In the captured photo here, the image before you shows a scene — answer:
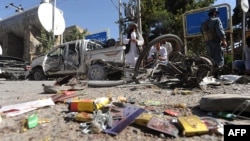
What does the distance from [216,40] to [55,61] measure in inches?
298

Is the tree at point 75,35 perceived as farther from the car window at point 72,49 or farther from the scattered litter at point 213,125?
the scattered litter at point 213,125

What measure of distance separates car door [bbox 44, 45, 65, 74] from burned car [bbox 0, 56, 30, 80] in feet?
5.08

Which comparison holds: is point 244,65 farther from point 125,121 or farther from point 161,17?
point 161,17

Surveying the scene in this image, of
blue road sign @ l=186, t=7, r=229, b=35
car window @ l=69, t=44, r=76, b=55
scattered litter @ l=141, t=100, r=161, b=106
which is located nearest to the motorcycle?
scattered litter @ l=141, t=100, r=161, b=106

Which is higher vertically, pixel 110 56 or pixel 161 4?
pixel 161 4

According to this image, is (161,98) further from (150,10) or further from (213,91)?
(150,10)

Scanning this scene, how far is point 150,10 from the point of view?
71.8 feet

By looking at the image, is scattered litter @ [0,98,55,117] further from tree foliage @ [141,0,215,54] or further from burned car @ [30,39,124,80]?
tree foliage @ [141,0,215,54]

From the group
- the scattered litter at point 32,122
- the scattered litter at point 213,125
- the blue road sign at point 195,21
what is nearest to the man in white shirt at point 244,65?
the scattered litter at point 213,125

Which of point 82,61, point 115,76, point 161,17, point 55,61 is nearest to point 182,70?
point 115,76

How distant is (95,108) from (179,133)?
0.92 m

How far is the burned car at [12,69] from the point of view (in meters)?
13.7

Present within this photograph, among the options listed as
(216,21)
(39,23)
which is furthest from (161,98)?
(39,23)

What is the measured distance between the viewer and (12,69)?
14453 mm
